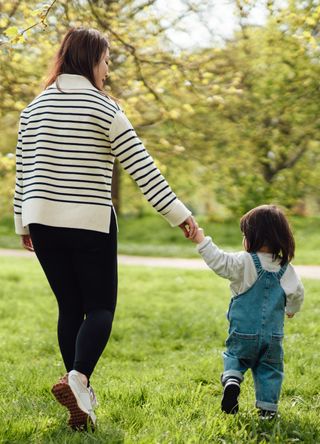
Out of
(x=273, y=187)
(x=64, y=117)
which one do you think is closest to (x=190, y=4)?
(x=273, y=187)

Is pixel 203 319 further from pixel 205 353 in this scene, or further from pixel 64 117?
pixel 64 117

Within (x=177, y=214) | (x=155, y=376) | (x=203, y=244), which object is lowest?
(x=155, y=376)

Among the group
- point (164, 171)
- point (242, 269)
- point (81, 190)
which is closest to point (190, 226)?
point (242, 269)

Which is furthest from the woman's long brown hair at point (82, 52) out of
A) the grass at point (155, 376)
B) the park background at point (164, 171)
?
the grass at point (155, 376)

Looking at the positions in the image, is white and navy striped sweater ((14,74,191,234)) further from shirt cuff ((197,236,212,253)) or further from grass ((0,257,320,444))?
grass ((0,257,320,444))

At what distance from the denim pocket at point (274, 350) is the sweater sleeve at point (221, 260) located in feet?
1.07

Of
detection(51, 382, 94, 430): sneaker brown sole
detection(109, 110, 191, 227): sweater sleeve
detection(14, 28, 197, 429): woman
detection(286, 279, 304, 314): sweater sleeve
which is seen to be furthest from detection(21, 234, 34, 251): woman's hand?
detection(286, 279, 304, 314): sweater sleeve

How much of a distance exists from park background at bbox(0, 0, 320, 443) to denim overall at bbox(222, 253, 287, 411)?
169mm

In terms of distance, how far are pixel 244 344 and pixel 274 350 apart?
0.15 meters

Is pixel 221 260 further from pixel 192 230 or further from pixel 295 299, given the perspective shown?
pixel 295 299

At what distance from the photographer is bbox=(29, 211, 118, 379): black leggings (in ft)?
9.24

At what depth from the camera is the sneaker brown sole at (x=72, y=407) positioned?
8.88ft

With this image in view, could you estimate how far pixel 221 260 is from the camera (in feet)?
9.73

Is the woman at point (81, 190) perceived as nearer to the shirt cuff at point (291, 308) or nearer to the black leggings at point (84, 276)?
the black leggings at point (84, 276)
